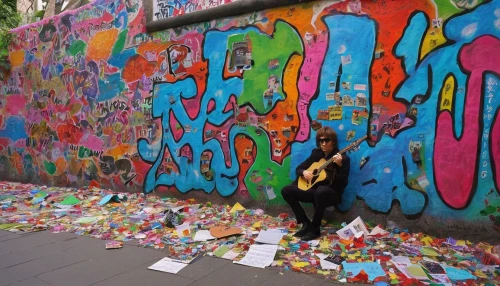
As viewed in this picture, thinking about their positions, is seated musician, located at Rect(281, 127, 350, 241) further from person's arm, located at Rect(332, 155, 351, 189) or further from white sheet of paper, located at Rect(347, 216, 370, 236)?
white sheet of paper, located at Rect(347, 216, 370, 236)

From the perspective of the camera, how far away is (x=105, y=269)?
376 centimetres

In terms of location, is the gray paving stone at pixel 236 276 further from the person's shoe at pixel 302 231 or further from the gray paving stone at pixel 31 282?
the gray paving stone at pixel 31 282

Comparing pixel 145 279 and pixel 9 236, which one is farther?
pixel 9 236

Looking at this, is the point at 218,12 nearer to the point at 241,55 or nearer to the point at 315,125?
the point at 241,55

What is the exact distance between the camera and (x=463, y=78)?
403 cm

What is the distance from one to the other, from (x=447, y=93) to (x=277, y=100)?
2.12m

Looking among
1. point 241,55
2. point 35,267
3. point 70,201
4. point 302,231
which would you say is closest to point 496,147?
point 302,231

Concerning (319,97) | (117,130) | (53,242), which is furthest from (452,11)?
(117,130)

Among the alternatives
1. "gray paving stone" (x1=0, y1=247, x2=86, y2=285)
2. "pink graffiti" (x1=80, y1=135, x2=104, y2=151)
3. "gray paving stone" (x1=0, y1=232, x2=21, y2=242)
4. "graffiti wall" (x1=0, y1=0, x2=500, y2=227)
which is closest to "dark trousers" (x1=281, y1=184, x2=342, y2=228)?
"graffiti wall" (x1=0, y1=0, x2=500, y2=227)

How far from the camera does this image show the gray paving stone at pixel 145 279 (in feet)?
11.2

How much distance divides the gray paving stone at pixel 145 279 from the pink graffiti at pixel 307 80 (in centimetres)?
249

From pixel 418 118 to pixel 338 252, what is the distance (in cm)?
175

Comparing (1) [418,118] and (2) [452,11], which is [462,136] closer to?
(1) [418,118]

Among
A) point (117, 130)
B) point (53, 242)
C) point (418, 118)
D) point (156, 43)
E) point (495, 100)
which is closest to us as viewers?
point (495, 100)
